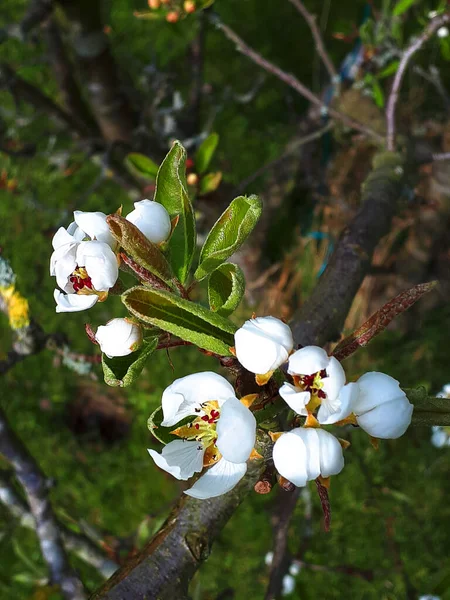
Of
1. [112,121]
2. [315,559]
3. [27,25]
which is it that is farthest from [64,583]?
[112,121]

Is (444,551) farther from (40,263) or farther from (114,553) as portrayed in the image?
(40,263)

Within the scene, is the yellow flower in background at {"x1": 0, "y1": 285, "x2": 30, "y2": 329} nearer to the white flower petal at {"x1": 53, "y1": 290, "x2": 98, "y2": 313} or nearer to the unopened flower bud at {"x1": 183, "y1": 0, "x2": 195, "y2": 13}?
the white flower petal at {"x1": 53, "y1": 290, "x2": 98, "y2": 313}

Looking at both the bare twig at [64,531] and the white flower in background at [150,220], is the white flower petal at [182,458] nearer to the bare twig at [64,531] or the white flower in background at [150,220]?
the white flower in background at [150,220]

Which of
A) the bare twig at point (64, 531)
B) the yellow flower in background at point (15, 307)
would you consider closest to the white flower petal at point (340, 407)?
the yellow flower in background at point (15, 307)

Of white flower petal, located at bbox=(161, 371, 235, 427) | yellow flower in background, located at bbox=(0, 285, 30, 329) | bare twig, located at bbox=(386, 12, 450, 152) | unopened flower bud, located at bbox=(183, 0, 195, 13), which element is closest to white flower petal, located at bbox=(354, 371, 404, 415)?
white flower petal, located at bbox=(161, 371, 235, 427)

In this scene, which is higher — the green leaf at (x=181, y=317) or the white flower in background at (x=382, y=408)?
the green leaf at (x=181, y=317)
